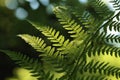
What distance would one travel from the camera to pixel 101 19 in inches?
60.3

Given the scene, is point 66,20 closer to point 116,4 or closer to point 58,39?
point 58,39

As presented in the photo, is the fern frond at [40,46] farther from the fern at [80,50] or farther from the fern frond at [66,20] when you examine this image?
the fern frond at [66,20]

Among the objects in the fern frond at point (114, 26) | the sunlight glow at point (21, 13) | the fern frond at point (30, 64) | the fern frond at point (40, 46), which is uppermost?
the sunlight glow at point (21, 13)

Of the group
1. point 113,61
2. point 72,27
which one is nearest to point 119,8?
point 72,27

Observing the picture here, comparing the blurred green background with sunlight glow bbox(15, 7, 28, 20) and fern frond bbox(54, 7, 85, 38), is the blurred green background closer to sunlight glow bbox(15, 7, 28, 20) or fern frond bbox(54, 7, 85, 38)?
sunlight glow bbox(15, 7, 28, 20)

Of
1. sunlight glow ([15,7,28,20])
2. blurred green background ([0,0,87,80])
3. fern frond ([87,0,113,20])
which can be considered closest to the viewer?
fern frond ([87,0,113,20])

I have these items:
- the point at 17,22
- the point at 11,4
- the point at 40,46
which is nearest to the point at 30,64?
the point at 40,46

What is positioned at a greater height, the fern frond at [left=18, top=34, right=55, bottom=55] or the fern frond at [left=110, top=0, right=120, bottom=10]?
the fern frond at [left=110, top=0, right=120, bottom=10]

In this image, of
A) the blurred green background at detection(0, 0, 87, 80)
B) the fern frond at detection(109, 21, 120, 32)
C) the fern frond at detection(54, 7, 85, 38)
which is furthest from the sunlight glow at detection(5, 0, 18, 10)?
the fern frond at detection(109, 21, 120, 32)

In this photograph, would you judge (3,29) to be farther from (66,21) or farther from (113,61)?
(66,21)

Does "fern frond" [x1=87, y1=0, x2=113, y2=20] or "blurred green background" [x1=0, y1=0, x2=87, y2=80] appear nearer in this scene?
"fern frond" [x1=87, y1=0, x2=113, y2=20]

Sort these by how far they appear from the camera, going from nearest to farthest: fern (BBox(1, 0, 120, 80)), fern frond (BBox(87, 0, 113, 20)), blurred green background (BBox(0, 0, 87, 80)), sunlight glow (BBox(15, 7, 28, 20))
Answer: fern (BBox(1, 0, 120, 80)), fern frond (BBox(87, 0, 113, 20)), blurred green background (BBox(0, 0, 87, 80)), sunlight glow (BBox(15, 7, 28, 20))

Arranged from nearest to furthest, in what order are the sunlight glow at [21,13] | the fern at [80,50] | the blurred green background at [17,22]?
the fern at [80,50] < the blurred green background at [17,22] < the sunlight glow at [21,13]

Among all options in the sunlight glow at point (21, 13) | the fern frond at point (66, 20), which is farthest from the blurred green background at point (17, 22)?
the fern frond at point (66, 20)
